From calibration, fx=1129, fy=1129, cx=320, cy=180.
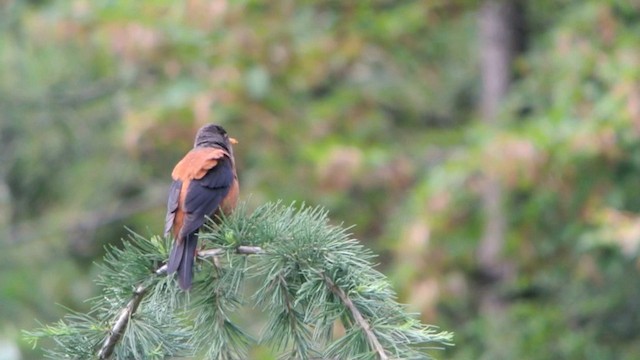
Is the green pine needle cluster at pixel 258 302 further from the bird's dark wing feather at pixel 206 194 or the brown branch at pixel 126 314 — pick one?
the bird's dark wing feather at pixel 206 194

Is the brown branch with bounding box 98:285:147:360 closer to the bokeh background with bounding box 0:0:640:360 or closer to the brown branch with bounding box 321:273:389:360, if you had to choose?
the brown branch with bounding box 321:273:389:360

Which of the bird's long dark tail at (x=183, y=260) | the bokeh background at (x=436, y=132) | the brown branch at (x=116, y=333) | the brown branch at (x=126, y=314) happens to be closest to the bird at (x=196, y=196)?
the bird's long dark tail at (x=183, y=260)

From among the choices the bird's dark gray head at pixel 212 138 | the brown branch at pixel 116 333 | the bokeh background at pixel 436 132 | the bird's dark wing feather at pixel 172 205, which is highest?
the bokeh background at pixel 436 132

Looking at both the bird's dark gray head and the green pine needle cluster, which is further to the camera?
the bird's dark gray head

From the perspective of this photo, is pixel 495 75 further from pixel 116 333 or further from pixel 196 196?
pixel 116 333

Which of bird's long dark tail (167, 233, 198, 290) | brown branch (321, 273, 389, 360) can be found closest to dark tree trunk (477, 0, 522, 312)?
bird's long dark tail (167, 233, 198, 290)

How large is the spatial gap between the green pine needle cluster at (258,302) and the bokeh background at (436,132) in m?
3.56

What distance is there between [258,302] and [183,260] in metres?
0.25

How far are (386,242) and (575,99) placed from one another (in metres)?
1.58

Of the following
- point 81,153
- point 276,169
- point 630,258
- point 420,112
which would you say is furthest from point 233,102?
point 81,153

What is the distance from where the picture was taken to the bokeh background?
7191 mm

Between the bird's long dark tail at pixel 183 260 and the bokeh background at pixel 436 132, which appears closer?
the bird's long dark tail at pixel 183 260

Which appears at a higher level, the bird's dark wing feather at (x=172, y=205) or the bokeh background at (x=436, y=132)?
the bokeh background at (x=436, y=132)

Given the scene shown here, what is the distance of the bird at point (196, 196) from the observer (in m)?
3.42
